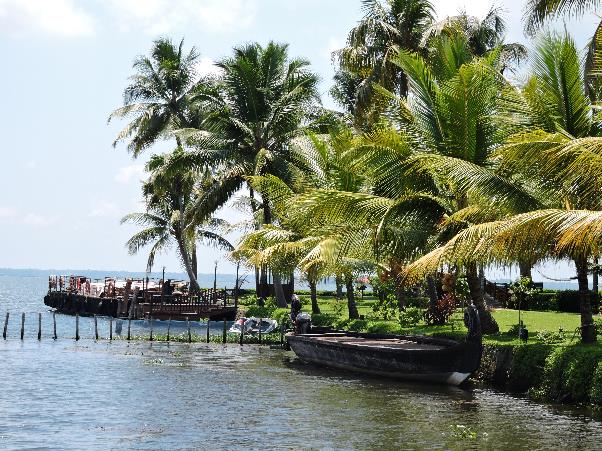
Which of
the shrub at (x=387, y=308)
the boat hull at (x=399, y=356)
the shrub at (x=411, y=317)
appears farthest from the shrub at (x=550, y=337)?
the shrub at (x=387, y=308)

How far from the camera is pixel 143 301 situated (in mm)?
59781

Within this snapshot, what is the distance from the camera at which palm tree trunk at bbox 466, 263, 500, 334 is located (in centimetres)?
2667

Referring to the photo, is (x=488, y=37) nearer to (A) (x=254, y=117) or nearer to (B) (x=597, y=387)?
(A) (x=254, y=117)

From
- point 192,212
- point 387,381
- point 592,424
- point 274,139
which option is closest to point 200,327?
point 192,212

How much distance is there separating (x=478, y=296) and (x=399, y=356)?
136 inches

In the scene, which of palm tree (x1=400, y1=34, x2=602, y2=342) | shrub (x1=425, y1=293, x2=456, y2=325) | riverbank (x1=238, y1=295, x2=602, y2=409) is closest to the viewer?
palm tree (x1=400, y1=34, x2=602, y2=342)

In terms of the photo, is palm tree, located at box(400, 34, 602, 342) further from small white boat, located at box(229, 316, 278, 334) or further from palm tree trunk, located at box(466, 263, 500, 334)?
small white boat, located at box(229, 316, 278, 334)

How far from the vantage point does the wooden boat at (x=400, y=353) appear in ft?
77.9

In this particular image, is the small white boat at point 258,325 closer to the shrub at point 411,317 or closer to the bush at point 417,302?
the bush at point 417,302

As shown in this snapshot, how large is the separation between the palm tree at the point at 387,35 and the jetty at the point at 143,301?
1539cm

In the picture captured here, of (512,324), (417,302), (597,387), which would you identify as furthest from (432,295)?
(597,387)

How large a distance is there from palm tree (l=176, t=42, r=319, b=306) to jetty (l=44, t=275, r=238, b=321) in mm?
8128

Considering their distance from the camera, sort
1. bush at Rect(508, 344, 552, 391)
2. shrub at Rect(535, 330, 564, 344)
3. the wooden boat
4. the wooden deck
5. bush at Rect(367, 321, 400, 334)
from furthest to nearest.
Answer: the wooden deck < bush at Rect(367, 321, 400, 334) < shrub at Rect(535, 330, 564, 344) < the wooden boat < bush at Rect(508, 344, 552, 391)

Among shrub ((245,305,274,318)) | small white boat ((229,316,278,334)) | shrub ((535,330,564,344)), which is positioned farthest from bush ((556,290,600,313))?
shrub ((535,330,564,344))
